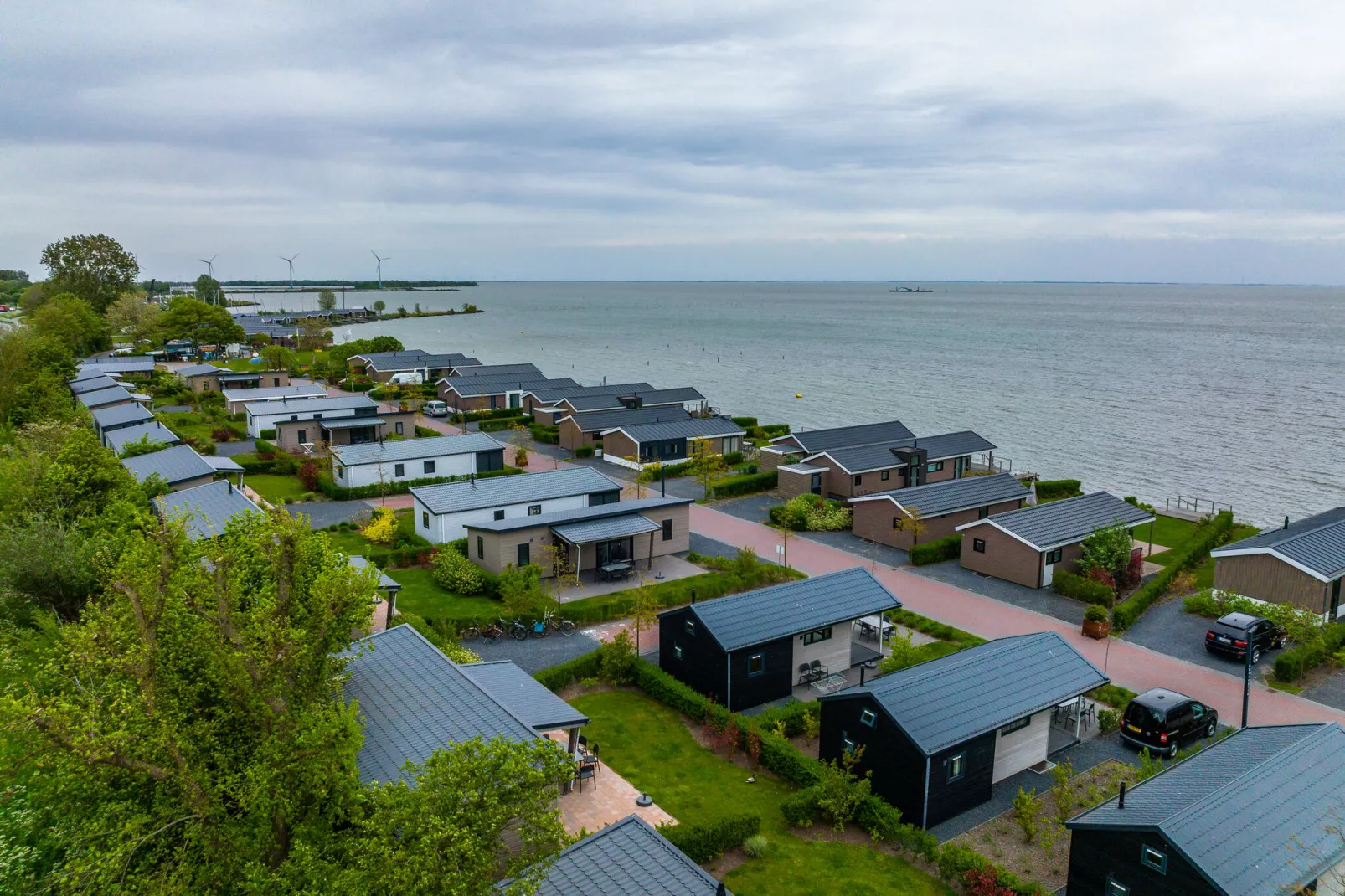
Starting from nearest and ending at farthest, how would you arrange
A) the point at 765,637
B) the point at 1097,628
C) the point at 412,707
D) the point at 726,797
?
the point at 412,707 < the point at 726,797 < the point at 765,637 < the point at 1097,628

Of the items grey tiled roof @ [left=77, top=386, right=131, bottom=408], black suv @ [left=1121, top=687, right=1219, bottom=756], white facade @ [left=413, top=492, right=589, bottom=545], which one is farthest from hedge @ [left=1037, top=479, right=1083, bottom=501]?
grey tiled roof @ [left=77, top=386, right=131, bottom=408]

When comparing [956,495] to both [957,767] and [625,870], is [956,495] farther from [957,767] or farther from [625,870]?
[625,870]

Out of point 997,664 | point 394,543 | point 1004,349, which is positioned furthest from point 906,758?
point 1004,349

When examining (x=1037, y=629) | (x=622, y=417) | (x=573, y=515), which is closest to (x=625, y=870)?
(x=1037, y=629)

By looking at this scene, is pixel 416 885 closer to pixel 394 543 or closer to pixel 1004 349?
pixel 394 543

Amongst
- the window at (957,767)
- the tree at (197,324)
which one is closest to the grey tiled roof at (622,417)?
the window at (957,767)

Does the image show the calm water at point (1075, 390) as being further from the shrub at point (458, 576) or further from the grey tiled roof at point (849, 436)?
the shrub at point (458, 576)

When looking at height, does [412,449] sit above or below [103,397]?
below
